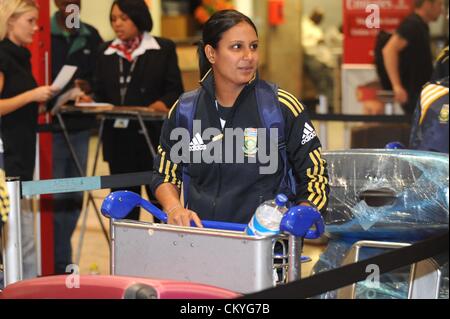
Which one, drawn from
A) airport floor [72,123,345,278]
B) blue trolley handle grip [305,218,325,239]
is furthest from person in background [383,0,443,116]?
blue trolley handle grip [305,218,325,239]

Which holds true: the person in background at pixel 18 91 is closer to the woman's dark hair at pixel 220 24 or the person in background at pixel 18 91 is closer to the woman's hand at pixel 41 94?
the woman's hand at pixel 41 94

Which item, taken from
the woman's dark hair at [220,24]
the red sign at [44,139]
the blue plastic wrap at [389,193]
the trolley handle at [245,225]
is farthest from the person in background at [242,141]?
the red sign at [44,139]

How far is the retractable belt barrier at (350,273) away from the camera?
2.82 metres

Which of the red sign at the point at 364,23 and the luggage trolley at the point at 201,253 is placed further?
the red sign at the point at 364,23

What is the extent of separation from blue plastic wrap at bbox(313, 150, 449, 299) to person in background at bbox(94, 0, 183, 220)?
2.03 meters

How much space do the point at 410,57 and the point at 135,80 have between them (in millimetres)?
2652

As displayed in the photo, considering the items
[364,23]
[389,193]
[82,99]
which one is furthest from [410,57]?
[389,193]

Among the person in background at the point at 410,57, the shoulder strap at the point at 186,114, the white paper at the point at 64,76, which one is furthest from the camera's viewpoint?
the person in background at the point at 410,57

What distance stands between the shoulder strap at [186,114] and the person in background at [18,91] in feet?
5.99

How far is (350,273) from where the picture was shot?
10.3ft

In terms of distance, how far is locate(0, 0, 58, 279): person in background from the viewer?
536 cm

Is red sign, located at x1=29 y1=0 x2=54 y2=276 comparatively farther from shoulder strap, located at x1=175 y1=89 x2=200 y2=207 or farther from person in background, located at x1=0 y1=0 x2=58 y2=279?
shoulder strap, located at x1=175 y1=89 x2=200 y2=207

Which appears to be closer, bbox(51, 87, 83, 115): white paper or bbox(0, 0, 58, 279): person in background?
bbox(0, 0, 58, 279): person in background

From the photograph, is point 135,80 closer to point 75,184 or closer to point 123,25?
point 123,25
